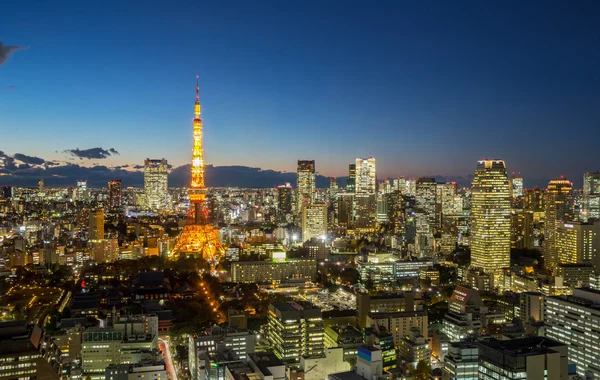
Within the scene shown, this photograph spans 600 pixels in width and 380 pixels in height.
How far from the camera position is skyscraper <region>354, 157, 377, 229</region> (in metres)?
40.0

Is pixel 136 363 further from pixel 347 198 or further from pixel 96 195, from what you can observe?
pixel 96 195

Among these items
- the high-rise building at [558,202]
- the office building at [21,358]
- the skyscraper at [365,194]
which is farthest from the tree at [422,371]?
the skyscraper at [365,194]

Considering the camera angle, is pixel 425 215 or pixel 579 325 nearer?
pixel 579 325

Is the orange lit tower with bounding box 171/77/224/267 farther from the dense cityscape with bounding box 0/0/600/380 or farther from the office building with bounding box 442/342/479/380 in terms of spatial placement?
the office building with bounding box 442/342/479/380

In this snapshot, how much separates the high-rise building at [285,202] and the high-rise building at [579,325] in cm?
3414

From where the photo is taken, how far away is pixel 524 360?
714cm

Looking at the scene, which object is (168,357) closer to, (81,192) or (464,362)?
(464,362)

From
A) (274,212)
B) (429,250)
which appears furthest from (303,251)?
(274,212)

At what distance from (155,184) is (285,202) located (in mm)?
14243

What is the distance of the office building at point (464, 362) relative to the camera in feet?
27.3

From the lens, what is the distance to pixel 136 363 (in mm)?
9438

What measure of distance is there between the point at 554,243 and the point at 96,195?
4653 centimetres

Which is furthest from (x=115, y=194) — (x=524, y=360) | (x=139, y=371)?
(x=524, y=360)

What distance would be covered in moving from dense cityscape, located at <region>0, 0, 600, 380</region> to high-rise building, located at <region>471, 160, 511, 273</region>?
0.21 feet
